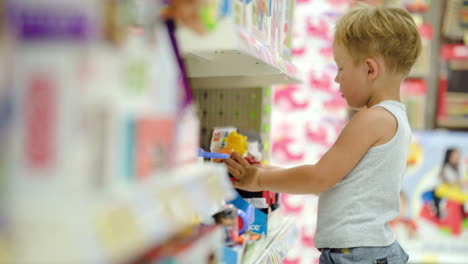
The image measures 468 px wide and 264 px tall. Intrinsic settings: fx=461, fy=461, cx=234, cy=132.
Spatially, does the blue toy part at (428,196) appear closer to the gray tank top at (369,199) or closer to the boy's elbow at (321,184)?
the gray tank top at (369,199)

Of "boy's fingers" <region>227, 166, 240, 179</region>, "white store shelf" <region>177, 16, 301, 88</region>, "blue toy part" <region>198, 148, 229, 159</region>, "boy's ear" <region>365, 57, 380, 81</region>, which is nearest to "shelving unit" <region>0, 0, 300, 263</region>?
"white store shelf" <region>177, 16, 301, 88</region>

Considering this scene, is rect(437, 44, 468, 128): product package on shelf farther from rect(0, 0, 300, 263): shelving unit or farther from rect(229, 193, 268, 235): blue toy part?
rect(0, 0, 300, 263): shelving unit

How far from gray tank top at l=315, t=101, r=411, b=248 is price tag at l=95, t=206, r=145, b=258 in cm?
86

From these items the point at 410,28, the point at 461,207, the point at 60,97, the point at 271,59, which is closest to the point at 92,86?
the point at 60,97

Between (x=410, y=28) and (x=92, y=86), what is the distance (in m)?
1.09

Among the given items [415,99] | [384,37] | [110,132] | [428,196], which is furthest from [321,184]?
[415,99]

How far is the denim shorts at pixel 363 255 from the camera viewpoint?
3.72 ft

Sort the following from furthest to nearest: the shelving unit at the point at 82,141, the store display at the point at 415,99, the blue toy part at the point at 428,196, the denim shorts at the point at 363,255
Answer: the store display at the point at 415,99, the blue toy part at the point at 428,196, the denim shorts at the point at 363,255, the shelving unit at the point at 82,141

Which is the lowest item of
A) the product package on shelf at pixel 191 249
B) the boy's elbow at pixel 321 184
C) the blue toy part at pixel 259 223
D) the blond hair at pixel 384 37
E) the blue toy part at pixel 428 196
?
the blue toy part at pixel 428 196

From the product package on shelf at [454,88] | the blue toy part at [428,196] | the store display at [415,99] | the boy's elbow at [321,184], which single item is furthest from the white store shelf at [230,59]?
the product package on shelf at [454,88]

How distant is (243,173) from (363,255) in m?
0.36

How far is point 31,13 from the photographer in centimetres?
35

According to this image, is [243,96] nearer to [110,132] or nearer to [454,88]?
[110,132]

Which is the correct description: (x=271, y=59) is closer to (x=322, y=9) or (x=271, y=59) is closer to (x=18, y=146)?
(x=18, y=146)
